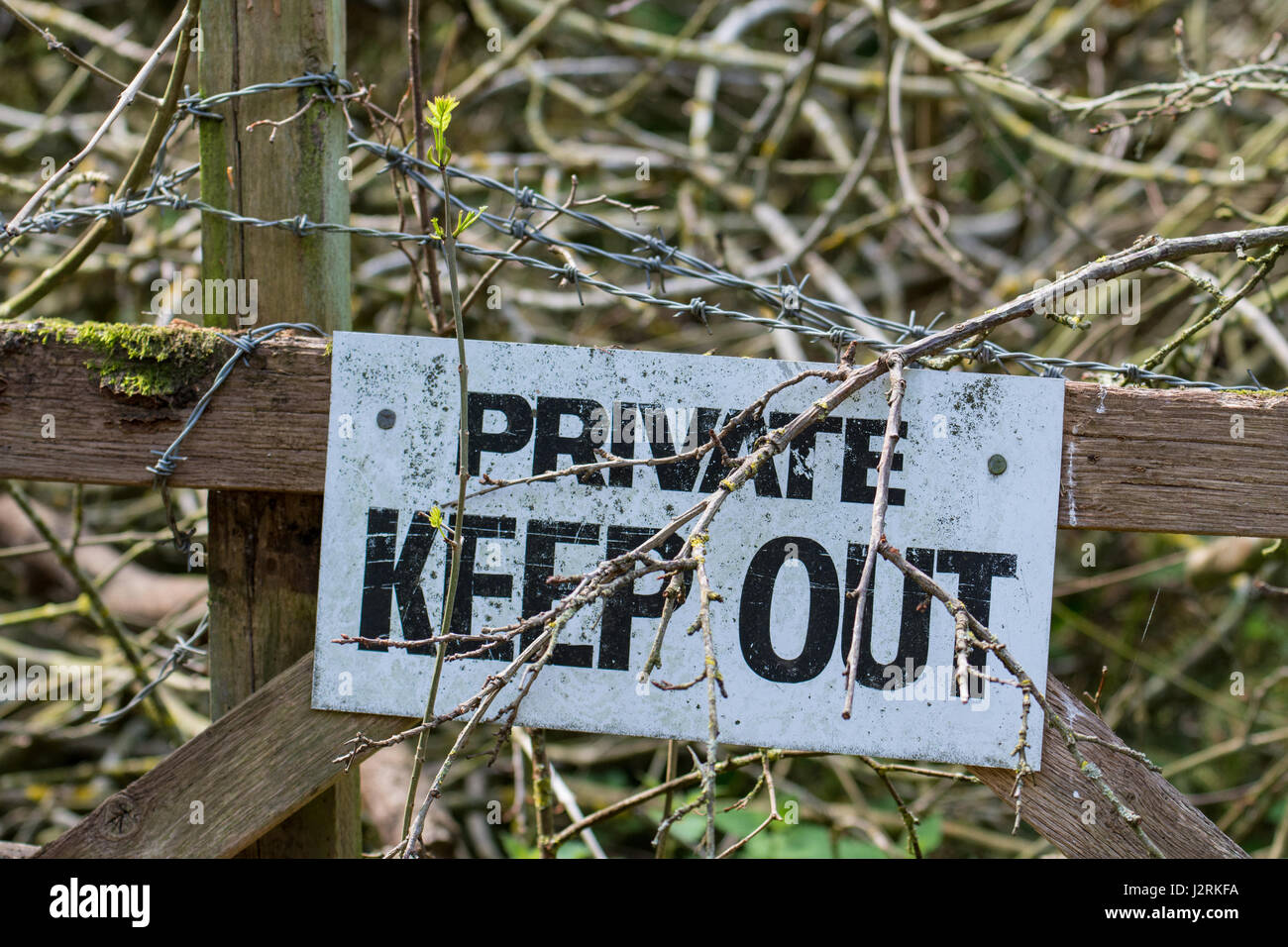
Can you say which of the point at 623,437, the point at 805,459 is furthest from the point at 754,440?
the point at 623,437

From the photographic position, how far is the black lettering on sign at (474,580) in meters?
1.38

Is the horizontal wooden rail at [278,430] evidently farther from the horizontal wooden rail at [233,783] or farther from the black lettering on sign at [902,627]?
the horizontal wooden rail at [233,783]

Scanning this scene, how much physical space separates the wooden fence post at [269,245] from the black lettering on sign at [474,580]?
0.29 metres

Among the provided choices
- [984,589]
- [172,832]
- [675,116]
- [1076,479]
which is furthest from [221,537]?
[675,116]

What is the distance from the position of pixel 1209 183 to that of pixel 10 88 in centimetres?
537

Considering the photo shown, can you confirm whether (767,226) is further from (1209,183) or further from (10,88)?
(10,88)

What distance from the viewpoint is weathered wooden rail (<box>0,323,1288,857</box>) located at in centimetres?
137

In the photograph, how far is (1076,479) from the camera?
4.52ft

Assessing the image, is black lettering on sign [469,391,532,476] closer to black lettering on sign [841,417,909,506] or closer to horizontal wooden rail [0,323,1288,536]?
horizontal wooden rail [0,323,1288,536]

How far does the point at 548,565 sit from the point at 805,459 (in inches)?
16.6

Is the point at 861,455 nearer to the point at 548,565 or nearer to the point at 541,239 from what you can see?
the point at 548,565

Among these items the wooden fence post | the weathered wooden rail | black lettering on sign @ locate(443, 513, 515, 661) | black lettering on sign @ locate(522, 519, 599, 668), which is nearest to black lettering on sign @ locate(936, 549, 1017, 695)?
the weathered wooden rail

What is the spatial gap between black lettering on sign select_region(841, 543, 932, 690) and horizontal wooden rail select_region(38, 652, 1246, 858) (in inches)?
8.4
